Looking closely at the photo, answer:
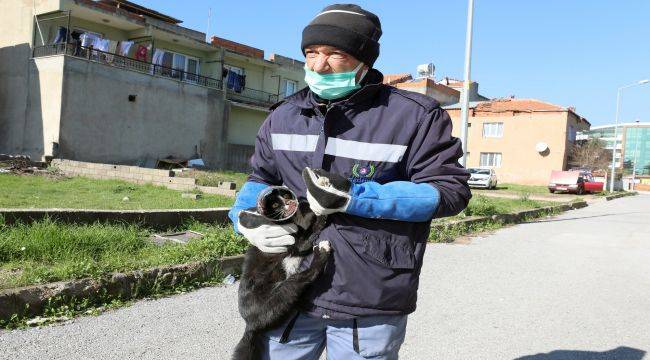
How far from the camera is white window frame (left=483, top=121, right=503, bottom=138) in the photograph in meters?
45.3

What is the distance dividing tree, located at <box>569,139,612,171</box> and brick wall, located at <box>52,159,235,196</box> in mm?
40358

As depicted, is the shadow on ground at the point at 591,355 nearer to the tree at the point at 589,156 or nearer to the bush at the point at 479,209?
the bush at the point at 479,209

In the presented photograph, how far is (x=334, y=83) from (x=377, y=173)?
39 cm

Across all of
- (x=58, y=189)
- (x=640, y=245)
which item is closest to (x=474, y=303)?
(x=640, y=245)

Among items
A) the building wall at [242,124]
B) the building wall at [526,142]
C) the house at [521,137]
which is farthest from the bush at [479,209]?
the building wall at [526,142]

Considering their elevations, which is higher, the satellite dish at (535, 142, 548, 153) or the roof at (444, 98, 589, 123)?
the roof at (444, 98, 589, 123)

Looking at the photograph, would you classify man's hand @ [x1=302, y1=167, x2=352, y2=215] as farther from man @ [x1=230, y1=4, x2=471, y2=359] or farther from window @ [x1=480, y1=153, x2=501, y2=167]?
window @ [x1=480, y1=153, x2=501, y2=167]

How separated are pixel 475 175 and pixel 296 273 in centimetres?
3149

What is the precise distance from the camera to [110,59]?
21375 mm

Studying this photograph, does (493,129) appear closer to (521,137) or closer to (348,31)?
(521,137)

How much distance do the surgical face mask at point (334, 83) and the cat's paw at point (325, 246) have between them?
57 centimetres

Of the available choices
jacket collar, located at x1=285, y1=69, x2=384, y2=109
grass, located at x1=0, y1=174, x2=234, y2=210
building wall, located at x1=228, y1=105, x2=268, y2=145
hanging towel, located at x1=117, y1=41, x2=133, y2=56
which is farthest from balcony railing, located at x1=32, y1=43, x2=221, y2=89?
jacket collar, located at x1=285, y1=69, x2=384, y2=109

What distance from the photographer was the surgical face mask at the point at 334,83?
2.02 meters

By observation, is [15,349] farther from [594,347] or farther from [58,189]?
[58,189]
